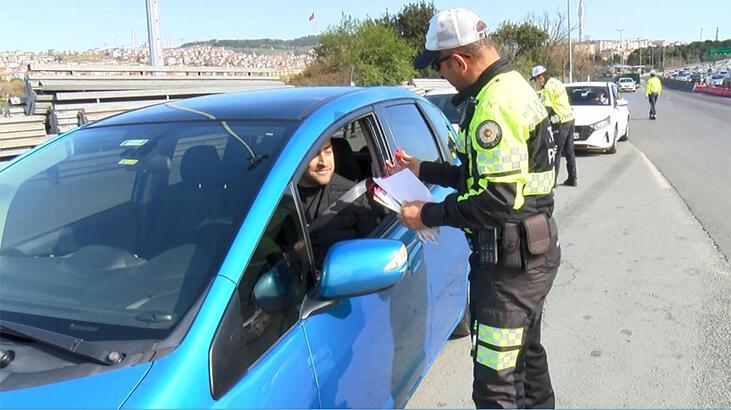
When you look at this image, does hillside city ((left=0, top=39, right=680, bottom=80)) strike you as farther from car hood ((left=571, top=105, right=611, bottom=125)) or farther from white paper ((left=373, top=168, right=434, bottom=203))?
white paper ((left=373, top=168, right=434, bottom=203))

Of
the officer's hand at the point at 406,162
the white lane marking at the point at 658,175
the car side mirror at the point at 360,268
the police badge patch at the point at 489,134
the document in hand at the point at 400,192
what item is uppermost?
the police badge patch at the point at 489,134

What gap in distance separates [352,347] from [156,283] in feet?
2.27

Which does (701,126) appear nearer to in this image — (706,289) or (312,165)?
(706,289)

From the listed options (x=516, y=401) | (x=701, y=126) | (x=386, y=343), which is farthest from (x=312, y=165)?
(x=701, y=126)

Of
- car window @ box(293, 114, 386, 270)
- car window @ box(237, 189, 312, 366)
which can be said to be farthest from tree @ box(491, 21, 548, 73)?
car window @ box(237, 189, 312, 366)

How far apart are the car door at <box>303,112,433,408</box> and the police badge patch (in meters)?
0.60

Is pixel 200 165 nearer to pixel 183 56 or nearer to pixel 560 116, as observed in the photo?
pixel 560 116

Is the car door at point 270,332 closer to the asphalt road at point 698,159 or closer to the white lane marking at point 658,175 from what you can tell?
the asphalt road at point 698,159

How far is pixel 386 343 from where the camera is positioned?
7.75ft

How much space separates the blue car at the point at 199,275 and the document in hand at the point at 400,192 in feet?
0.84

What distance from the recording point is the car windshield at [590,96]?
45.2ft

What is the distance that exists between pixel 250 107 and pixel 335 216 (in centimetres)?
60

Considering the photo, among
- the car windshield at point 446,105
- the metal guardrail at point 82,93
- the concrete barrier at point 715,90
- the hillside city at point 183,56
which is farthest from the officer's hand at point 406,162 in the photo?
the concrete barrier at point 715,90

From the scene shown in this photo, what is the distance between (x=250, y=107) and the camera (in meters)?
2.56
